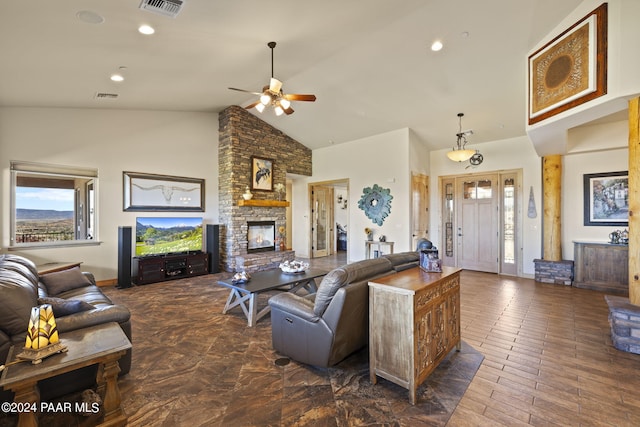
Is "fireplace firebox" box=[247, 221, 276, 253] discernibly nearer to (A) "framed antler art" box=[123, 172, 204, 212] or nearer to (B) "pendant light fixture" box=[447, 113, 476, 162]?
(A) "framed antler art" box=[123, 172, 204, 212]

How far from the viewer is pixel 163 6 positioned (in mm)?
2775

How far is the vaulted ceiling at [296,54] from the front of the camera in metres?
3.04

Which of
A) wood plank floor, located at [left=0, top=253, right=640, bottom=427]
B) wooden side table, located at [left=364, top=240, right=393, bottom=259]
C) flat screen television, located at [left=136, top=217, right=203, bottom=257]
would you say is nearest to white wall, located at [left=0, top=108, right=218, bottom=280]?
flat screen television, located at [left=136, top=217, right=203, bottom=257]

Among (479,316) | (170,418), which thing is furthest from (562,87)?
(170,418)

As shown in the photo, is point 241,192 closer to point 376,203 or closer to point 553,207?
point 376,203

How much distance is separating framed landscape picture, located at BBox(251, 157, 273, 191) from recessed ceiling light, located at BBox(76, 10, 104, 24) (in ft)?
14.1

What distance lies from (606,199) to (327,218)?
6.59 metres

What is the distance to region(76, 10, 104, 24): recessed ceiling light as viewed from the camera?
2.72m

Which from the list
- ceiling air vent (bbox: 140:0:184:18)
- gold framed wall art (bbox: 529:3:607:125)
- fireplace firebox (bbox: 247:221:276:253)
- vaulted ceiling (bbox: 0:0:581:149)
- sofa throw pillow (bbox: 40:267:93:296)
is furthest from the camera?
fireplace firebox (bbox: 247:221:276:253)

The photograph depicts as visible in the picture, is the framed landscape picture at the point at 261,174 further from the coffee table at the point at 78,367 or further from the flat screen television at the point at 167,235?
the coffee table at the point at 78,367

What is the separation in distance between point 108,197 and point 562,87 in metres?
7.31

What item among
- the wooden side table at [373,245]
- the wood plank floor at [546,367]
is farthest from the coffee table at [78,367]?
the wooden side table at [373,245]

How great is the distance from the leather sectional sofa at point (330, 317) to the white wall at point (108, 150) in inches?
185

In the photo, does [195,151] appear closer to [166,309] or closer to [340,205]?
[166,309]
